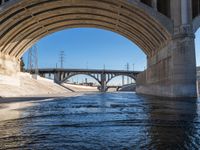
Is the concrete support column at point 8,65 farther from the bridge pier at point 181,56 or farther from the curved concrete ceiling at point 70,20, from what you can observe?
the bridge pier at point 181,56

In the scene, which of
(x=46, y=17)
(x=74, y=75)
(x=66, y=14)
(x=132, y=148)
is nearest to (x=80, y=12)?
(x=66, y=14)

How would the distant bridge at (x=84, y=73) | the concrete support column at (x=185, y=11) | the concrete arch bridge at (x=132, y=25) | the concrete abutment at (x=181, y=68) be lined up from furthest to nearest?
the distant bridge at (x=84, y=73) → the concrete support column at (x=185, y=11) → the concrete arch bridge at (x=132, y=25) → the concrete abutment at (x=181, y=68)

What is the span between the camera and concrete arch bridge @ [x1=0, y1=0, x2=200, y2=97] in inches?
1369

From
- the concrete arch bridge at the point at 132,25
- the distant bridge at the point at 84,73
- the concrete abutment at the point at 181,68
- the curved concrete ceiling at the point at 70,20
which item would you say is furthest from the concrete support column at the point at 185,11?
the distant bridge at the point at 84,73

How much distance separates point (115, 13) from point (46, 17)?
1168 centimetres

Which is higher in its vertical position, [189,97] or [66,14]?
[66,14]

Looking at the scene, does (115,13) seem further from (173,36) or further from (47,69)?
(47,69)

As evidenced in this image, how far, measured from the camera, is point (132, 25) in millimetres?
47875

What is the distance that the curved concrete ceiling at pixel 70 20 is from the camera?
3991 cm

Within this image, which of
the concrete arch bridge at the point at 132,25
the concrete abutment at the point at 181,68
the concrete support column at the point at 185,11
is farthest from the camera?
the concrete support column at the point at 185,11

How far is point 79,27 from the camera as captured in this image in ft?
191

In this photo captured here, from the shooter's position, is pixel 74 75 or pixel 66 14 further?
pixel 74 75

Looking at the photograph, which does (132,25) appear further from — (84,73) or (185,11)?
(84,73)

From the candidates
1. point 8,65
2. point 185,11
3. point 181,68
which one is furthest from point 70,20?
point 181,68
